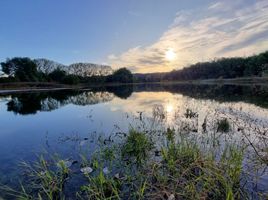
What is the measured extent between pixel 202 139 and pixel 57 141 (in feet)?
19.0

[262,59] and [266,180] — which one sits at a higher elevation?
[262,59]

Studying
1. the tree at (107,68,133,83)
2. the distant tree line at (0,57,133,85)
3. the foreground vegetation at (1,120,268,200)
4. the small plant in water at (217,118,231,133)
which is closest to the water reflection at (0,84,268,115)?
the small plant in water at (217,118,231,133)

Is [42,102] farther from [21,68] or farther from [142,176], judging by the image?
[21,68]

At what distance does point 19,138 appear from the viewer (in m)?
10.6

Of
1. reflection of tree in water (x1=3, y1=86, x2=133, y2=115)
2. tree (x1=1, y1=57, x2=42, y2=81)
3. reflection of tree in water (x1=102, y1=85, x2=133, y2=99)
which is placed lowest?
reflection of tree in water (x1=102, y1=85, x2=133, y2=99)

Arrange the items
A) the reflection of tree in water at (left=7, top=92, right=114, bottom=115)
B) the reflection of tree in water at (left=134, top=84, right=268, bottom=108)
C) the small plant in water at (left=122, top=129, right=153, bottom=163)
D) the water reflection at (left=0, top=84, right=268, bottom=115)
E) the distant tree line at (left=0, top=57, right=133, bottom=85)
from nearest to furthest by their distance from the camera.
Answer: the small plant in water at (left=122, top=129, right=153, bottom=163), the reflection of tree in water at (left=134, top=84, right=268, bottom=108), the water reflection at (left=0, top=84, right=268, bottom=115), the reflection of tree in water at (left=7, top=92, right=114, bottom=115), the distant tree line at (left=0, top=57, right=133, bottom=85)

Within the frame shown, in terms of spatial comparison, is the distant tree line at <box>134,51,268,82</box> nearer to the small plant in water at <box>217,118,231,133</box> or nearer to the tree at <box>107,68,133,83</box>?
the tree at <box>107,68,133,83</box>

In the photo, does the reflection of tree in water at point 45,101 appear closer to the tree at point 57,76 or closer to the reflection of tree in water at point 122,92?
the reflection of tree in water at point 122,92

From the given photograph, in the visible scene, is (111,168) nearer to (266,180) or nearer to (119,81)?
(266,180)

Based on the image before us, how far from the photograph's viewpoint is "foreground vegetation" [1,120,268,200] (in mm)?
4328

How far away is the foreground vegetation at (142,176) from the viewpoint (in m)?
4.33

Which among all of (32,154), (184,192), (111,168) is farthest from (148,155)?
(32,154)

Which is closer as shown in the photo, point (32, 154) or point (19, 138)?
point (32, 154)

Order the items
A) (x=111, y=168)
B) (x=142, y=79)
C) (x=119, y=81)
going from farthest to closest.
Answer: (x=142, y=79)
(x=119, y=81)
(x=111, y=168)
